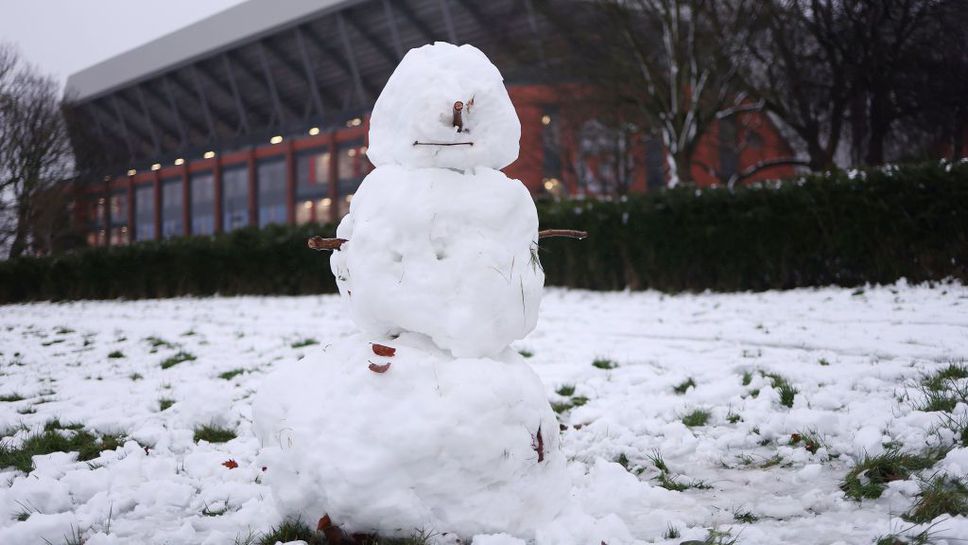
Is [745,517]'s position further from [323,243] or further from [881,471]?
[323,243]

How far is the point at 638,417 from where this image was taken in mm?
3627

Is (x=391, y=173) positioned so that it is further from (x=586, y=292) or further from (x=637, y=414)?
(x=586, y=292)

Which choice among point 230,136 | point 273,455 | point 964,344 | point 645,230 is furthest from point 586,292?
point 230,136

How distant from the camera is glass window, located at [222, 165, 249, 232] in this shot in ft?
120

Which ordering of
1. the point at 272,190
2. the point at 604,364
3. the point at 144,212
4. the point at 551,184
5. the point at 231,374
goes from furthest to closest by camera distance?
the point at 144,212 → the point at 272,190 → the point at 551,184 → the point at 231,374 → the point at 604,364

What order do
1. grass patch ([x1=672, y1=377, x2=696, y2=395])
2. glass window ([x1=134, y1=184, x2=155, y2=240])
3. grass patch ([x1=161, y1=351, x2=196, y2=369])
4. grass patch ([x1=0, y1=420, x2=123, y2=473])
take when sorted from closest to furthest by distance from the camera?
grass patch ([x1=0, y1=420, x2=123, y2=473]), grass patch ([x1=672, y1=377, x2=696, y2=395]), grass patch ([x1=161, y1=351, x2=196, y2=369]), glass window ([x1=134, y1=184, x2=155, y2=240])

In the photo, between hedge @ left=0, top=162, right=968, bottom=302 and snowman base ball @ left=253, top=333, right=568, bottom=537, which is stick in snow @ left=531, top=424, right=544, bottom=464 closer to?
snowman base ball @ left=253, top=333, right=568, bottom=537

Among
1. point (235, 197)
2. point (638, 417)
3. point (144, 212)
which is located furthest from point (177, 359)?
point (144, 212)

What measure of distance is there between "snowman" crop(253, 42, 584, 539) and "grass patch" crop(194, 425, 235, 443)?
146cm

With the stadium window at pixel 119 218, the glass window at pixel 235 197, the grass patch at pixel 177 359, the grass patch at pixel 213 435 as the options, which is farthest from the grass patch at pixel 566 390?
the stadium window at pixel 119 218

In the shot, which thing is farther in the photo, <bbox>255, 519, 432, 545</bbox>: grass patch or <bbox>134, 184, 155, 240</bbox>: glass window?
<bbox>134, 184, 155, 240</bbox>: glass window

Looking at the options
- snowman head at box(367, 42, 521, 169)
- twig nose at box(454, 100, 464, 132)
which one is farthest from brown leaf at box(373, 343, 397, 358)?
twig nose at box(454, 100, 464, 132)

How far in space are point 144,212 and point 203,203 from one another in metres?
6.81

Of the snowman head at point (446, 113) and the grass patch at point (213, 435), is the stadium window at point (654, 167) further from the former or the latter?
the snowman head at point (446, 113)
